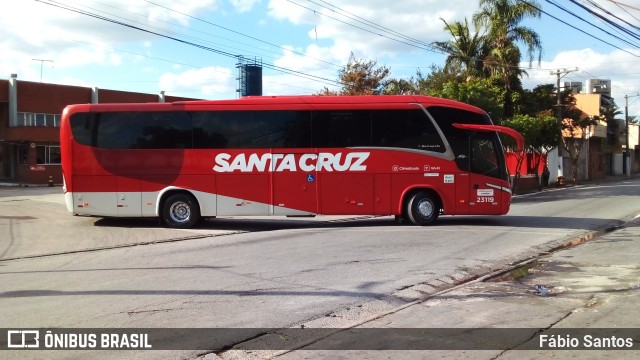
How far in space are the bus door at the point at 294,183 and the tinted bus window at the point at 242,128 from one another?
45 cm

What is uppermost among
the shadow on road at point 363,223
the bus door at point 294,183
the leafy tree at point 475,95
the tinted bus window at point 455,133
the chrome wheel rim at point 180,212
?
the leafy tree at point 475,95

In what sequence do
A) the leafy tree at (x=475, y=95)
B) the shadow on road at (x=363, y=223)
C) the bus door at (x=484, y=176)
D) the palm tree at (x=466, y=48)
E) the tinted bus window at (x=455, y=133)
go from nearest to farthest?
the tinted bus window at (x=455, y=133)
the bus door at (x=484, y=176)
the shadow on road at (x=363, y=223)
the leafy tree at (x=475, y=95)
the palm tree at (x=466, y=48)

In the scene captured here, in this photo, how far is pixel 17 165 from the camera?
42906 millimetres

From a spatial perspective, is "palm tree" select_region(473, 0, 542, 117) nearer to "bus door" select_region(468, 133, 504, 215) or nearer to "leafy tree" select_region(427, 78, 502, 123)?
"leafy tree" select_region(427, 78, 502, 123)

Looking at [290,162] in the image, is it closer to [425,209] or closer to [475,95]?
[425,209]

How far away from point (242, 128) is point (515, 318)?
421 inches

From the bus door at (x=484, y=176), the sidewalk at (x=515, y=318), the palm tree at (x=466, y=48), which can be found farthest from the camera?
the palm tree at (x=466, y=48)

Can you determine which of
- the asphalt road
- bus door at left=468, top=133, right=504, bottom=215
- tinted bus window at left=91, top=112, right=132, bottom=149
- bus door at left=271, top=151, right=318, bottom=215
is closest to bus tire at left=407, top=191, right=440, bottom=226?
the asphalt road

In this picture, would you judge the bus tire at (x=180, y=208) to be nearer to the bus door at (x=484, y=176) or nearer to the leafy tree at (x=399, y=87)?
the bus door at (x=484, y=176)

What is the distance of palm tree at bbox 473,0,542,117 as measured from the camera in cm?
3469

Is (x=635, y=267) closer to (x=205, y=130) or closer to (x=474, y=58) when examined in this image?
(x=205, y=130)

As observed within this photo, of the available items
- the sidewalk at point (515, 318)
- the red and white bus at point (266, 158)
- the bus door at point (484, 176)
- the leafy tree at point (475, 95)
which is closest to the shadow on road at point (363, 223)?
the bus door at point (484, 176)

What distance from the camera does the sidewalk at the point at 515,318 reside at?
17.4 feet

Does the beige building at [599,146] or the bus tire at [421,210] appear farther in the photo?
the beige building at [599,146]
